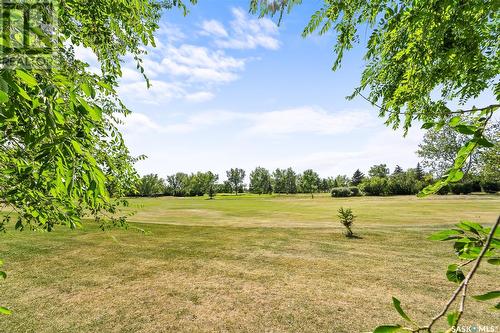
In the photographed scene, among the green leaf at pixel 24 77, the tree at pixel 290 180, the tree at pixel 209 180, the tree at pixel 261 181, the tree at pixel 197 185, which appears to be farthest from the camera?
the tree at pixel 261 181

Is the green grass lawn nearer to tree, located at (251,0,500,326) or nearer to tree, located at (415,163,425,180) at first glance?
tree, located at (251,0,500,326)

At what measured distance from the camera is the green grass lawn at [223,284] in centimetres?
691

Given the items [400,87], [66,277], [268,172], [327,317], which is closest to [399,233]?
[327,317]

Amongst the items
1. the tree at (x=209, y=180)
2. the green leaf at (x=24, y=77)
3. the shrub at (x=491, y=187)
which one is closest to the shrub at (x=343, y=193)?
the shrub at (x=491, y=187)

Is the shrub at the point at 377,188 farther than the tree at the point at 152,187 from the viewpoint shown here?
No

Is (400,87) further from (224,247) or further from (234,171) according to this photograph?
(234,171)

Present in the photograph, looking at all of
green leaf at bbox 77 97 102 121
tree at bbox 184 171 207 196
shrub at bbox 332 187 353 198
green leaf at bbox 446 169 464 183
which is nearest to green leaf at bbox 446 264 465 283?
green leaf at bbox 446 169 464 183

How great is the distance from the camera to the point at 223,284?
9.28 m

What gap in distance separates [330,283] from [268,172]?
125 meters

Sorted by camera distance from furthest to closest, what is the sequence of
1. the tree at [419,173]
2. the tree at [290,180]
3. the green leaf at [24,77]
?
the tree at [290,180]
the tree at [419,173]
the green leaf at [24,77]

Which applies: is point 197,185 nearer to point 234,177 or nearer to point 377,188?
point 234,177

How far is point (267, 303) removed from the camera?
7785mm

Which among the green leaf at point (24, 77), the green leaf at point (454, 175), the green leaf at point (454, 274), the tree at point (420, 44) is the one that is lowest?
the green leaf at point (454, 274)

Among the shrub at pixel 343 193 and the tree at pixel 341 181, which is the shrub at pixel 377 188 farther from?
the tree at pixel 341 181
